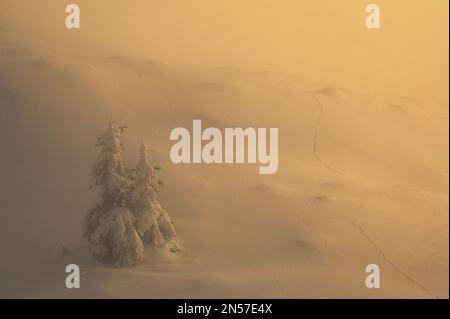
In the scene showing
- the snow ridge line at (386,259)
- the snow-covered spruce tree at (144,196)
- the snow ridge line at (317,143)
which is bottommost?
the snow ridge line at (386,259)

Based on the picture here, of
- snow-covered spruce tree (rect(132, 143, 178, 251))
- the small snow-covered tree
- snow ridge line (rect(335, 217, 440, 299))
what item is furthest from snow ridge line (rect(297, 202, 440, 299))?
the small snow-covered tree

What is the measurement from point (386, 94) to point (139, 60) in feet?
40.2

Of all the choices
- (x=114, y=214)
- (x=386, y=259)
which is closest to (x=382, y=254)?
(x=386, y=259)

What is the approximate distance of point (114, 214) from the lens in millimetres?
19438

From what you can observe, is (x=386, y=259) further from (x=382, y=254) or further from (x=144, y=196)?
(x=144, y=196)

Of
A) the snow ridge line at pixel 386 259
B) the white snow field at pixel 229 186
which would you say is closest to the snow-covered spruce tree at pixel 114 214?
the white snow field at pixel 229 186

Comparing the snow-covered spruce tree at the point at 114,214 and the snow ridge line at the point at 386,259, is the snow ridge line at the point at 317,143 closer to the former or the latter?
the snow ridge line at the point at 386,259

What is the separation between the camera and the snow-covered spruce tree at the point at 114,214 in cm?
1941

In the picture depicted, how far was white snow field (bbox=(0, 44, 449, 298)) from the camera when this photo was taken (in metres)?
20.0

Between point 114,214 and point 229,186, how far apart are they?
653cm

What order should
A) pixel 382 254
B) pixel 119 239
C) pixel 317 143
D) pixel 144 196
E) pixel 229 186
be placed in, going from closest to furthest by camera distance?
pixel 119 239, pixel 144 196, pixel 382 254, pixel 229 186, pixel 317 143

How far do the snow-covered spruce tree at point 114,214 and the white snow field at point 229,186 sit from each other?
0.45 metres
